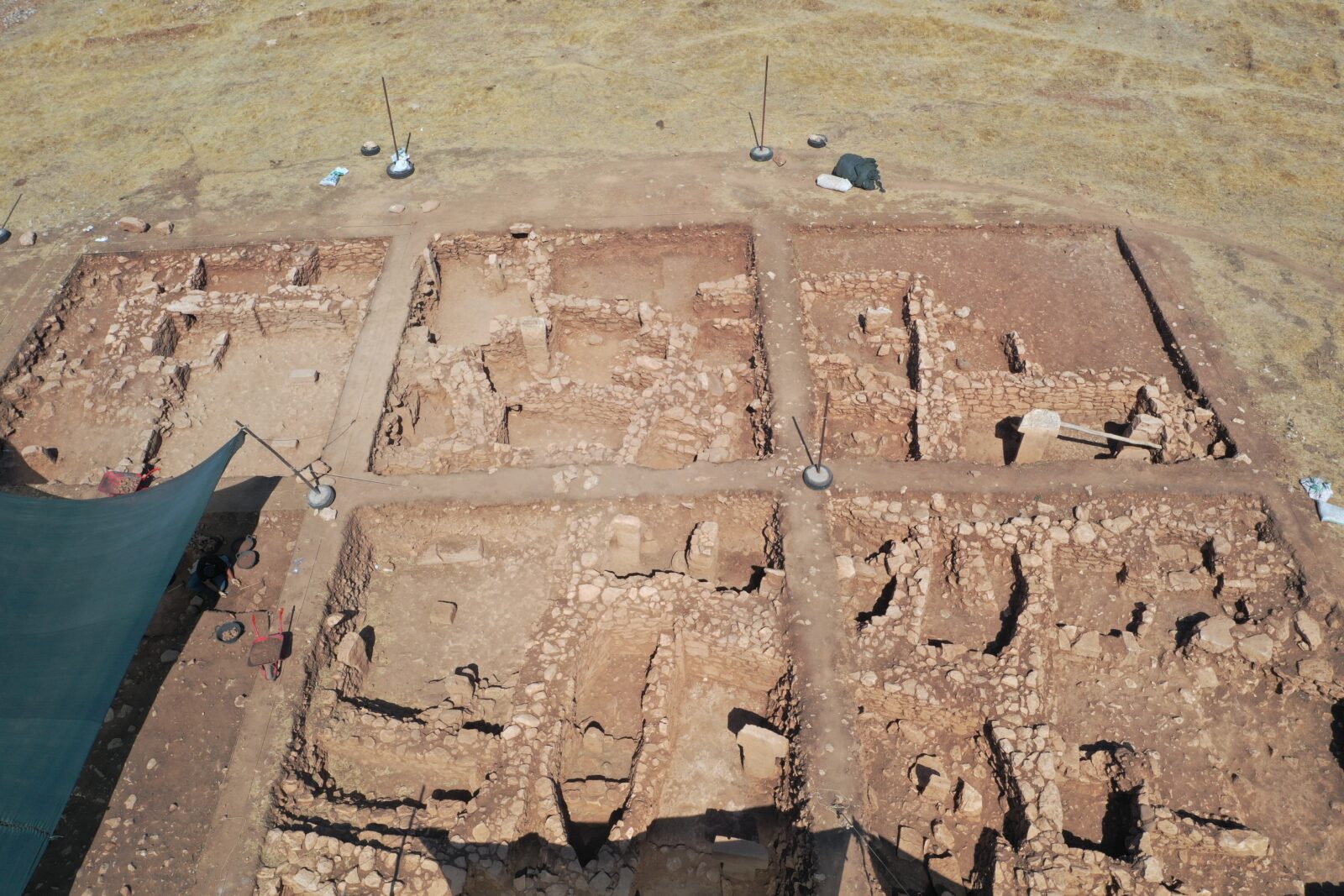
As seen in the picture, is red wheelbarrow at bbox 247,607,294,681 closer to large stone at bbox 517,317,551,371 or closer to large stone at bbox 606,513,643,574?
large stone at bbox 606,513,643,574

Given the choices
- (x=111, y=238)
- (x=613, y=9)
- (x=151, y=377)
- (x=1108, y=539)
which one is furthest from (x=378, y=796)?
(x=613, y=9)

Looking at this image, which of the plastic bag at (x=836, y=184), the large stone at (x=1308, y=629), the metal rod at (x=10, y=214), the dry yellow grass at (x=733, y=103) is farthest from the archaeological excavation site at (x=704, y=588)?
the metal rod at (x=10, y=214)

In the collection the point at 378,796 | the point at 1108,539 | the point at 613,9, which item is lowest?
the point at 378,796

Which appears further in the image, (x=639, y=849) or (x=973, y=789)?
(x=973, y=789)

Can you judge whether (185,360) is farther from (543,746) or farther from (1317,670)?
(1317,670)

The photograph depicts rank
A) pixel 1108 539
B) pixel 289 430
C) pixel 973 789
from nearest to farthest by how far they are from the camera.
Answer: pixel 973 789
pixel 1108 539
pixel 289 430

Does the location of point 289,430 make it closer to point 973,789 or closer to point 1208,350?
point 973,789

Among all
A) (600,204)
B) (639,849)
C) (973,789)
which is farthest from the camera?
(600,204)

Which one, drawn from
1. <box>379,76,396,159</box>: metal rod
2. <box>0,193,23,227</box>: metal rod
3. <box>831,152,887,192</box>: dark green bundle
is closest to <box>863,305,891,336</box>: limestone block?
<box>831,152,887,192</box>: dark green bundle
